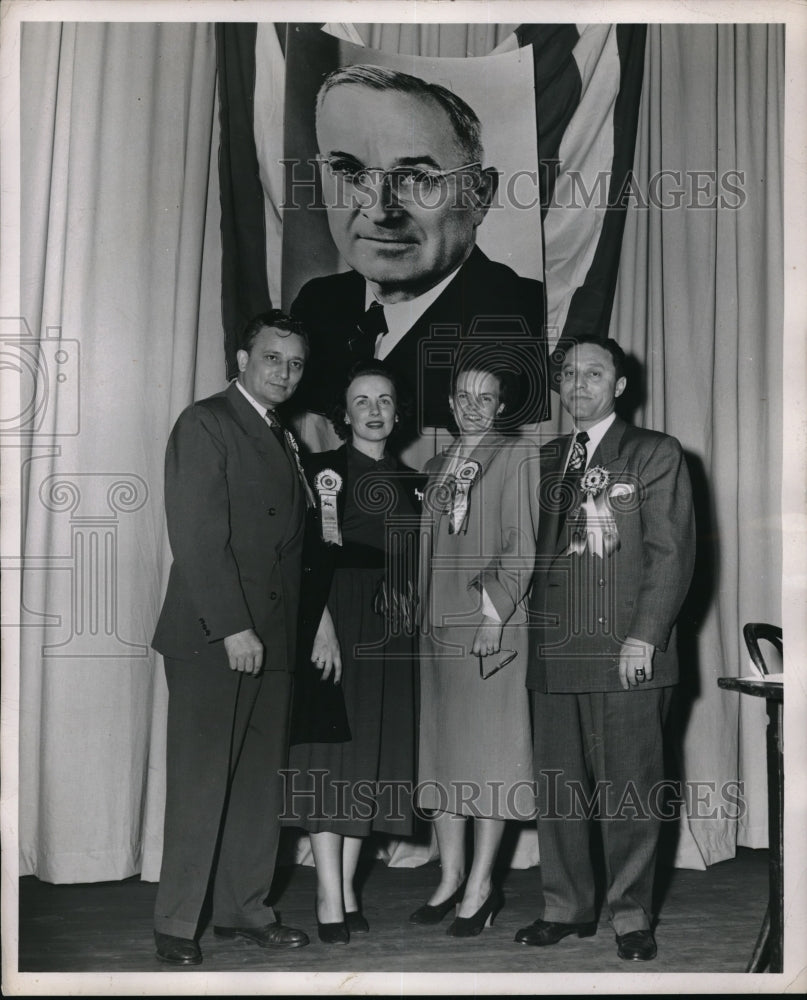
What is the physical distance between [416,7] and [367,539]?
148 centimetres

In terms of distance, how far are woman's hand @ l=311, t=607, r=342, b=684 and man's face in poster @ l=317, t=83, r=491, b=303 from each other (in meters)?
1.11

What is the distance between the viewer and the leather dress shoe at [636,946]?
2998 millimetres

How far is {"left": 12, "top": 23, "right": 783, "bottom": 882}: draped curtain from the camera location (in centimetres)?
326

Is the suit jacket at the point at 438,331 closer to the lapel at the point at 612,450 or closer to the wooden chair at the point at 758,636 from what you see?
the lapel at the point at 612,450

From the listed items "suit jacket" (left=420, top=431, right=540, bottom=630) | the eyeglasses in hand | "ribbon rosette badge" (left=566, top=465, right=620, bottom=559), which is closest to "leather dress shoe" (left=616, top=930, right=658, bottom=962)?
the eyeglasses in hand

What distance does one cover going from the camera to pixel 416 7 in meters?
3.16

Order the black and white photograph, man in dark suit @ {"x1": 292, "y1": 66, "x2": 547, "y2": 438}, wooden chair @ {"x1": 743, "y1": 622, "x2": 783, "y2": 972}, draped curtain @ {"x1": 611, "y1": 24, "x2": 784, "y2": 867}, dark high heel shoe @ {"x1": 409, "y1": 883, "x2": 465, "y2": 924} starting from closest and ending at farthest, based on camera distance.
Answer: wooden chair @ {"x1": 743, "y1": 622, "x2": 783, "y2": 972} < the black and white photograph < dark high heel shoe @ {"x1": 409, "y1": 883, "x2": 465, "y2": 924} < man in dark suit @ {"x1": 292, "y1": 66, "x2": 547, "y2": 438} < draped curtain @ {"x1": 611, "y1": 24, "x2": 784, "y2": 867}

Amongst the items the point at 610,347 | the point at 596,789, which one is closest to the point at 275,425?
the point at 610,347

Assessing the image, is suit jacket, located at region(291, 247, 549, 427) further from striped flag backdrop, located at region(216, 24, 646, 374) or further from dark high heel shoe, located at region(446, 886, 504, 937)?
dark high heel shoe, located at region(446, 886, 504, 937)

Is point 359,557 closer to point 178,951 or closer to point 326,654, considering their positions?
point 326,654

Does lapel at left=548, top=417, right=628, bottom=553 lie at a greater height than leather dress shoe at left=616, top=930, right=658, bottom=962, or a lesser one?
greater

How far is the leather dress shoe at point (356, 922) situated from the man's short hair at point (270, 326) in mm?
1560

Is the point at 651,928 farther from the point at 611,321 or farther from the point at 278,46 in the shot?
the point at 278,46

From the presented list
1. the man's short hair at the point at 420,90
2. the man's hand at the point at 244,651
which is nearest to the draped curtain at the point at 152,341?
the man's short hair at the point at 420,90
